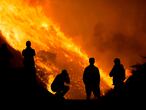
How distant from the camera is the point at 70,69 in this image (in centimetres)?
7131

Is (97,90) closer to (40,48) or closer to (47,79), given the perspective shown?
(47,79)

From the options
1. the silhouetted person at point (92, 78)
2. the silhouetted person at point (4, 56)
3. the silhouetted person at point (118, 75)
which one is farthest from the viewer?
the silhouetted person at point (4, 56)

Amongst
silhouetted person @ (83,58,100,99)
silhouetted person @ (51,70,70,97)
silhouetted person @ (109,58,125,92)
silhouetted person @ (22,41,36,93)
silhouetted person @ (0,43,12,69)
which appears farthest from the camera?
silhouetted person @ (0,43,12,69)

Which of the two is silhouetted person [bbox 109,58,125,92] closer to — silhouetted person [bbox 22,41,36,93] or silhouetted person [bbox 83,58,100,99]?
silhouetted person [bbox 83,58,100,99]

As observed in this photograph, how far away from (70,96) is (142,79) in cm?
4289

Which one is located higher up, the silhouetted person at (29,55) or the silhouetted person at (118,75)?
the silhouetted person at (29,55)

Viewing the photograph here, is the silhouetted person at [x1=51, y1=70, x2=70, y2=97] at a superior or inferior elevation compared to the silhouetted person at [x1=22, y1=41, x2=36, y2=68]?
inferior

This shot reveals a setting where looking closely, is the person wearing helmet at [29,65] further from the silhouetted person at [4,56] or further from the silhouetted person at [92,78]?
the silhouetted person at [92,78]

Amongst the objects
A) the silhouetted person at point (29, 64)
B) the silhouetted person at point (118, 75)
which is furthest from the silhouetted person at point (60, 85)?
the silhouetted person at point (118, 75)

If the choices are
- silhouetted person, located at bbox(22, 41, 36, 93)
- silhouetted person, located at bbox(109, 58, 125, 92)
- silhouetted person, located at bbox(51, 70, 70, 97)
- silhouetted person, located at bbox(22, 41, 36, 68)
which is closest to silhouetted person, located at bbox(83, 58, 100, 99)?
silhouetted person, located at bbox(109, 58, 125, 92)

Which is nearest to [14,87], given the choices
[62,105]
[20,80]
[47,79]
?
[20,80]

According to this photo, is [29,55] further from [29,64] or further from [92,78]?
[92,78]

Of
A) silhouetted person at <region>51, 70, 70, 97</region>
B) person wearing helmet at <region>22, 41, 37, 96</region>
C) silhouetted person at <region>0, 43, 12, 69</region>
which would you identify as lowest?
silhouetted person at <region>51, 70, 70, 97</region>

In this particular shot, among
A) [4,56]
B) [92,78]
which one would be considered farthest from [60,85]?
[4,56]
